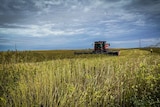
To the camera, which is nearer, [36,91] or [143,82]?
[36,91]

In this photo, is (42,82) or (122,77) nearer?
(42,82)

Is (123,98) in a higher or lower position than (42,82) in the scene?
lower

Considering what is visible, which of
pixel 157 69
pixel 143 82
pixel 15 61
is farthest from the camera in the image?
pixel 15 61

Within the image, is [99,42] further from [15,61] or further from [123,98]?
[123,98]

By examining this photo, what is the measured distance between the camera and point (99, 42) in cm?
4075

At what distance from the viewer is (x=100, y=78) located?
6.91 m

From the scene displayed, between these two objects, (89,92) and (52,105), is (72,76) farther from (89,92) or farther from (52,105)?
(52,105)

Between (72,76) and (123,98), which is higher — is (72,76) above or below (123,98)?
above

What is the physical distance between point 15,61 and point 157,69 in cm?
521

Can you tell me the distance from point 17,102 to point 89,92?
1.68 metres

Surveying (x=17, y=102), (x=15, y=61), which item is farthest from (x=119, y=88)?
(x=15, y=61)

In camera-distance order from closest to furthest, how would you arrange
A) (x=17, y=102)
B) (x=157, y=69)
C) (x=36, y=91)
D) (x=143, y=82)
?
1. (x=17, y=102)
2. (x=36, y=91)
3. (x=143, y=82)
4. (x=157, y=69)

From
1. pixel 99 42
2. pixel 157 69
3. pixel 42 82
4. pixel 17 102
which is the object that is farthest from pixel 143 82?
pixel 99 42

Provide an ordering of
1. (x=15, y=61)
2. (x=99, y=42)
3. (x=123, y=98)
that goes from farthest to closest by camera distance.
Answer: (x=99, y=42) → (x=15, y=61) → (x=123, y=98)
